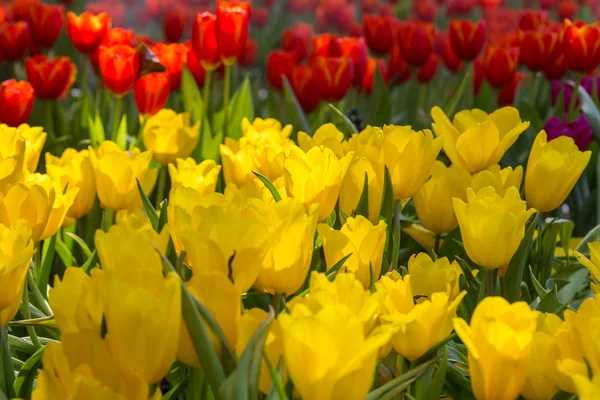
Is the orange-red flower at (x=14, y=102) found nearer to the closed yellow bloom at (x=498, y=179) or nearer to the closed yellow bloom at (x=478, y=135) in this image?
the closed yellow bloom at (x=478, y=135)

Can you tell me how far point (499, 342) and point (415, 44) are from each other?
1.80m

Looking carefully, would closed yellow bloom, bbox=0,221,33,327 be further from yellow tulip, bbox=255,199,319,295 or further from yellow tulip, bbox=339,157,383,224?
yellow tulip, bbox=339,157,383,224

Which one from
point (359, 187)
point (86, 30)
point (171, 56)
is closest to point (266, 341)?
point (359, 187)

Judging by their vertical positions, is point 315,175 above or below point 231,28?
above

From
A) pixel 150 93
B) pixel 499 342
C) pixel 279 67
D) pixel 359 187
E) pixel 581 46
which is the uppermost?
pixel 499 342

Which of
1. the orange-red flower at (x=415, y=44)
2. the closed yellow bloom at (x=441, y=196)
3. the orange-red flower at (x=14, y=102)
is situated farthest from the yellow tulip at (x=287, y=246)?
the orange-red flower at (x=415, y=44)

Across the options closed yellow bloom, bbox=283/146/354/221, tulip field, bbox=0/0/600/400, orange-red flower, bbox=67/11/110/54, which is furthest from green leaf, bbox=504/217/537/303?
orange-red flower, bbox=67/11/110/54

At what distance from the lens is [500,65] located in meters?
2.21

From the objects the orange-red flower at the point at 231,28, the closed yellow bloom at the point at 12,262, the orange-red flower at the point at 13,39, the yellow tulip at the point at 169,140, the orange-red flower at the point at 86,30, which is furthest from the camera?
→ the orange-red flower at the point at 13,39

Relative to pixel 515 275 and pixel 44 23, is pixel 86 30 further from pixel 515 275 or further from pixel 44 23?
pixel 515 275

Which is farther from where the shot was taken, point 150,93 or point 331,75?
point 331,75

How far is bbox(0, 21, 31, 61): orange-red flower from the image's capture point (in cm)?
219

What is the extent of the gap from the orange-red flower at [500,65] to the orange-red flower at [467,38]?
0.30 feet

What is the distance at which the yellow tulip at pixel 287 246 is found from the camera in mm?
754
